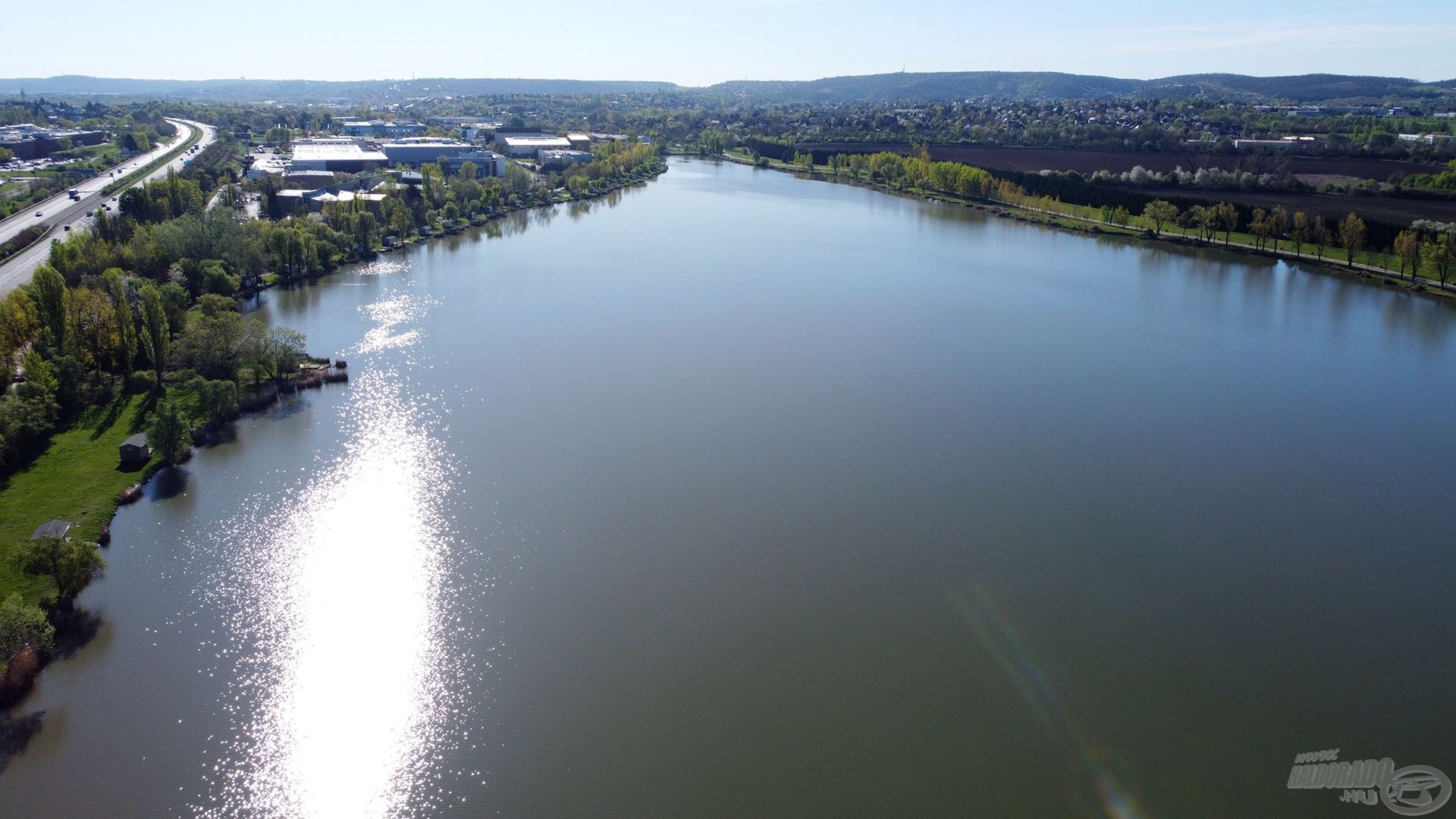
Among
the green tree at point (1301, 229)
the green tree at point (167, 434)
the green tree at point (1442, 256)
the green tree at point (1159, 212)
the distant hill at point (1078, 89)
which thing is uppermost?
the distant hill at point (1078, 89)

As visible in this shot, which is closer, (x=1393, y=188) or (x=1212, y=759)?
(x=1212, y=759)

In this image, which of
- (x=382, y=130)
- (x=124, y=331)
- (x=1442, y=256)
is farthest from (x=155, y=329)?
(x=382, y=130)

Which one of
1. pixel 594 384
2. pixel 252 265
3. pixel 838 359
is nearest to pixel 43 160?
pixel 252 265

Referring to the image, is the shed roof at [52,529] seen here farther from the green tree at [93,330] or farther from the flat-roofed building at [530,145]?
the flat-roofed building at [530,145]

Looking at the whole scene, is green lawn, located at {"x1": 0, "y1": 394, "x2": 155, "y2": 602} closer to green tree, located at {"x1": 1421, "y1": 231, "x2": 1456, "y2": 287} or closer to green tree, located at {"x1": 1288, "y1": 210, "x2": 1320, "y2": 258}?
green tree, located at {"x1": 1421, "y1": 231, "x2": 1456, "y2": 287}

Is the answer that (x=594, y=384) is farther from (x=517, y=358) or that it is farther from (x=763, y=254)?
(x=763, y=254)

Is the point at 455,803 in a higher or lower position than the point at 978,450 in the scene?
lower

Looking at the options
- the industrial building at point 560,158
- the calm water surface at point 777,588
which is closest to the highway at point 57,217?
the calm water surface at point 777,588
